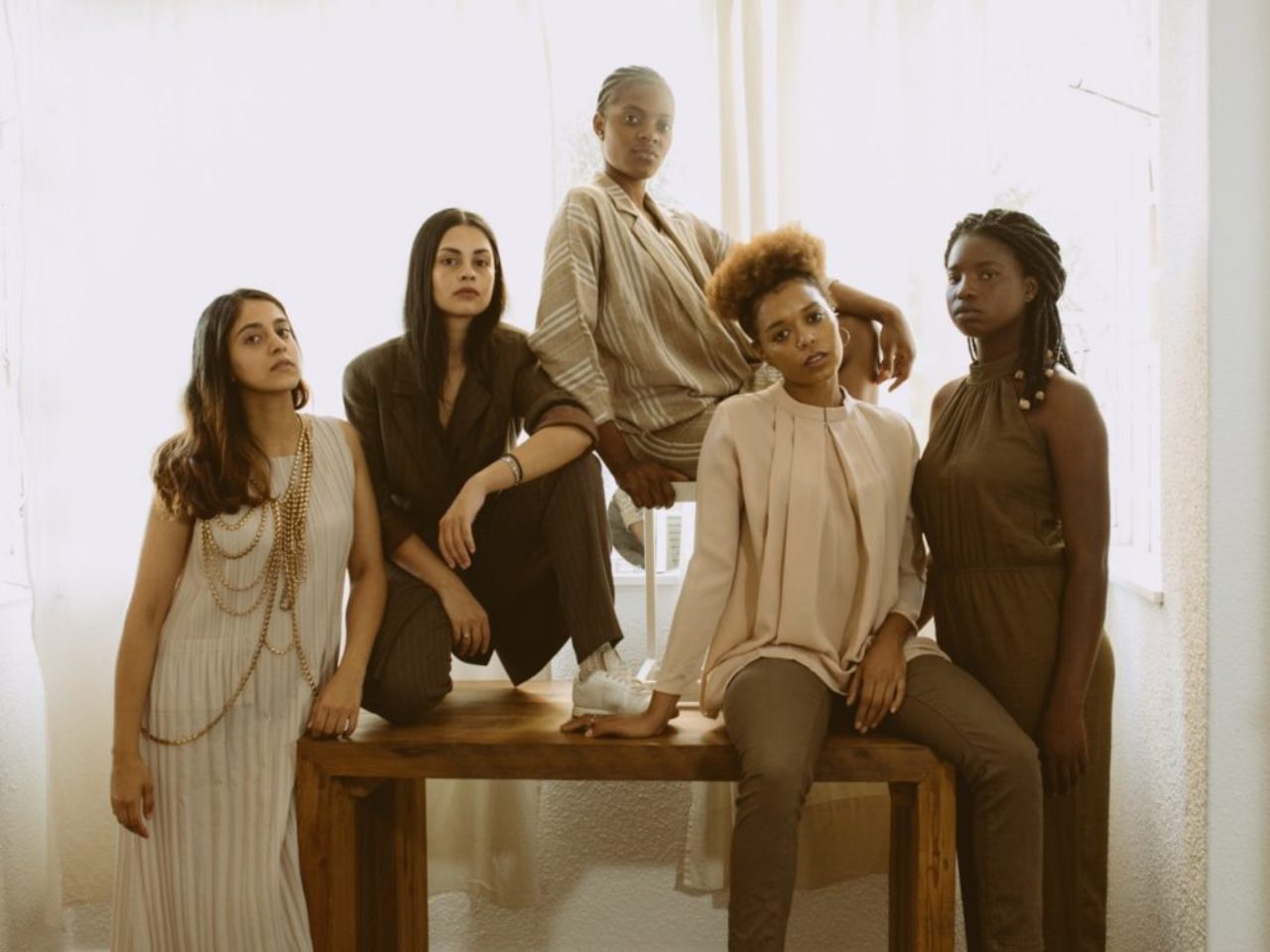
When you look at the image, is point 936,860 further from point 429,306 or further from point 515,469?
point 429,306

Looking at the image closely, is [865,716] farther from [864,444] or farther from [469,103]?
[469,103]

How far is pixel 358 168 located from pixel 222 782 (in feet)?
4.64

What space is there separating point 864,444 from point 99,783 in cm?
195

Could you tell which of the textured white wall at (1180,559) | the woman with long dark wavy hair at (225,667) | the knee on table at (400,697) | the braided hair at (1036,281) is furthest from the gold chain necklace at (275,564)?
the textured white wall at (1180,559)

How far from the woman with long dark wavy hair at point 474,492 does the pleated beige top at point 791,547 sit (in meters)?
0.20

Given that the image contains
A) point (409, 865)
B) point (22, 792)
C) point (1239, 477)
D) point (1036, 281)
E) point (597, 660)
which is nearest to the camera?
point (1239, 477)

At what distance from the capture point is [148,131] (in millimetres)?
2828

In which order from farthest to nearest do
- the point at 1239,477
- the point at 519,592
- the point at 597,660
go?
the point at 519,592 → the point at 597,660 → the point at 1239,477

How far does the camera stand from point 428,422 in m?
2.20

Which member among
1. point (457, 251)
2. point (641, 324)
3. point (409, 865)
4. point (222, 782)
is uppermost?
point (457, 251)

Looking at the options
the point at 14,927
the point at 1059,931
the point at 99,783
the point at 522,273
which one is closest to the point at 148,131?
the point at 522,273

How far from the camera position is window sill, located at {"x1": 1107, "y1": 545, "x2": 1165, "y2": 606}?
2.10m

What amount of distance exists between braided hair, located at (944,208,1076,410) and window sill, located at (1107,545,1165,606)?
0.44 metres

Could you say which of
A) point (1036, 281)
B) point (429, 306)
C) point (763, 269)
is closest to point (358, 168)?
point (429, 306)
